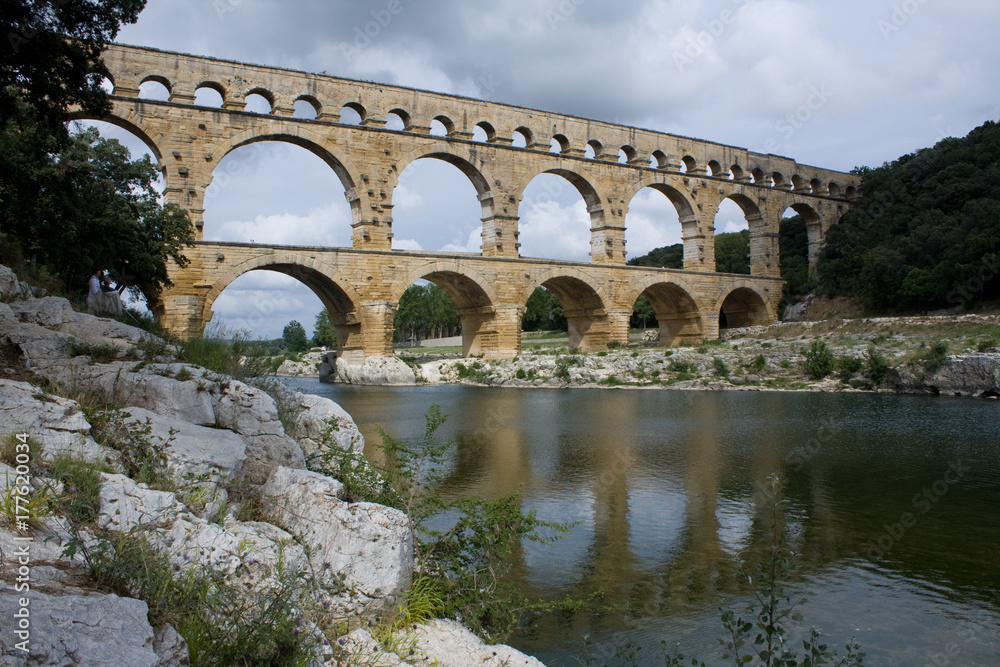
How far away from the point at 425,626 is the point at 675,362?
18.8 m

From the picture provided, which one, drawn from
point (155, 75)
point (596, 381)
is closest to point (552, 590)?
point (596, 381)

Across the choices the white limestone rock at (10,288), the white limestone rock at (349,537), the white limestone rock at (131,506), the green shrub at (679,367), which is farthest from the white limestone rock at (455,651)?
the green shrub at (679,367)

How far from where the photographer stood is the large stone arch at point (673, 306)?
28078 millimetres

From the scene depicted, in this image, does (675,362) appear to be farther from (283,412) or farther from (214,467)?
(214,467)

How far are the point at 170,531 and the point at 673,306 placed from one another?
92.3ft

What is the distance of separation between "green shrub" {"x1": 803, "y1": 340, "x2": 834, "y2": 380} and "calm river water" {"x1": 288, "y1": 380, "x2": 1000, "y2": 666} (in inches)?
228

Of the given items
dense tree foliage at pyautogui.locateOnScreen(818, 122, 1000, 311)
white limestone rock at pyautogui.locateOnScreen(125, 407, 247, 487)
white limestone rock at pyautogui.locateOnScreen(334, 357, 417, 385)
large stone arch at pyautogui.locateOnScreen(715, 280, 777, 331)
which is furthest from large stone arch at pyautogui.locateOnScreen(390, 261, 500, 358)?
white limestone rock at pyautogui.locateOnScreen(125, 407, 247, 487)

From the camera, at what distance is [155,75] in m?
19.7

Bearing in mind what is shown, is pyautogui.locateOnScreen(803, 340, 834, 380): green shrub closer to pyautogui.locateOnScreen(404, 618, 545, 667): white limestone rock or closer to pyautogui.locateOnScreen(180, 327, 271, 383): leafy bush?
pyautogui.locateOnScreen(180, 327, 271, 383): leafy bush

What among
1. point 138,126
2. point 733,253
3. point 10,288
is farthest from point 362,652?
point 733,253

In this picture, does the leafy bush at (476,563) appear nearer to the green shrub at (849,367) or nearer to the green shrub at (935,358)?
the green shrub at (935,358)

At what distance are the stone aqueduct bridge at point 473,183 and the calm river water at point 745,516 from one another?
9465mm

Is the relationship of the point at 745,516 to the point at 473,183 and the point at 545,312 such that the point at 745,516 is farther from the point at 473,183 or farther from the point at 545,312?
the point at 545,312

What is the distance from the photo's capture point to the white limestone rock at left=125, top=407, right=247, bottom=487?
3572mm
